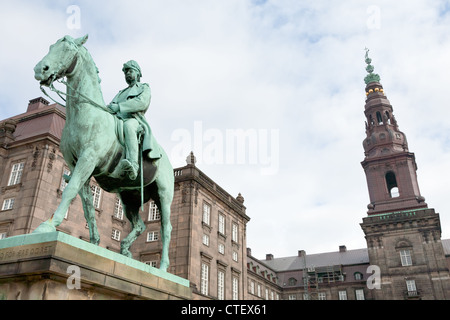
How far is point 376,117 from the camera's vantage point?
77.0 meters

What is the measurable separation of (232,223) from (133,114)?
3826 centimetres

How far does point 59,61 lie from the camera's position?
5934mm

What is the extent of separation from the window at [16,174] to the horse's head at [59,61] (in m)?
26.7

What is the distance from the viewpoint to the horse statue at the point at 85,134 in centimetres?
579

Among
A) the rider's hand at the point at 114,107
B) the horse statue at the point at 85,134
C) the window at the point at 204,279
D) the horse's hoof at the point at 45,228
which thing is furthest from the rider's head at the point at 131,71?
the window at the point at 204,279

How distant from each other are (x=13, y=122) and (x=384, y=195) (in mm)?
57551

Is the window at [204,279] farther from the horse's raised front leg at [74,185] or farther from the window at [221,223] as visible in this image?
the horse's raised front leg at [74,185]

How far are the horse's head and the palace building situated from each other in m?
23.5

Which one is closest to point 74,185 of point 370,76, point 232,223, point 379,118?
point 232,223

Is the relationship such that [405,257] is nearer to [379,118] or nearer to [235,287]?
[379,118]
